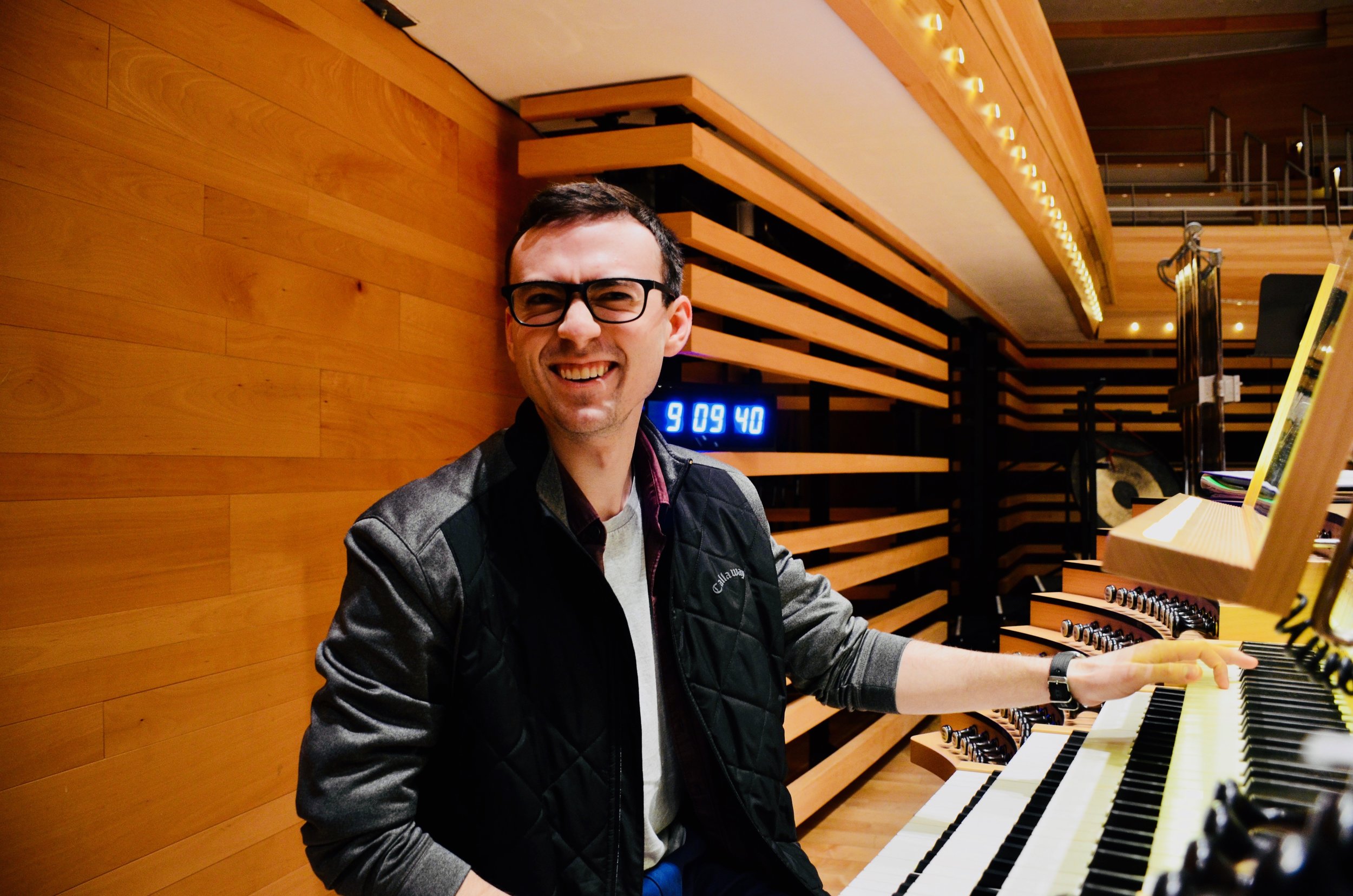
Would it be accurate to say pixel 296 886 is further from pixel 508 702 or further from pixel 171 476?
pixel 508 702

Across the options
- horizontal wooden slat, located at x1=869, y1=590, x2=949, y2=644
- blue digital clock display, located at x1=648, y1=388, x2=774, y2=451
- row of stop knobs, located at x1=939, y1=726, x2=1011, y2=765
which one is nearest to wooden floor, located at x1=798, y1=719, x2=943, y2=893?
row of stop knobs, located at x1=939, y1=726, x2=1011, y2=765

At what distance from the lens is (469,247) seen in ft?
8.79

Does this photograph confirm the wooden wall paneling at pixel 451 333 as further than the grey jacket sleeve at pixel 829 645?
Yes

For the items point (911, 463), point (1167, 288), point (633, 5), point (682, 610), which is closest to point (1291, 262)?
point (1167, 288)

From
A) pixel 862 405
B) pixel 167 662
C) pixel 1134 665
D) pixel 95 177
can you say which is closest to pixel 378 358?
pixel 95 177

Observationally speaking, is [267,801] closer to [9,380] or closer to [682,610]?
[9,380]

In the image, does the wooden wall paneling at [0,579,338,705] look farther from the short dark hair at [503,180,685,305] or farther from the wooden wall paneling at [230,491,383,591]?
the short dark hair at [503,180,685,305]

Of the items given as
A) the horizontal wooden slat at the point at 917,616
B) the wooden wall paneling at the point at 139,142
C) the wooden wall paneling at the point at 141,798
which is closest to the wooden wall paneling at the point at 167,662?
the wooden wall paneling at the point at 141,798

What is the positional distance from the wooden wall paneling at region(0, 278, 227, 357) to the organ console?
5.14ft

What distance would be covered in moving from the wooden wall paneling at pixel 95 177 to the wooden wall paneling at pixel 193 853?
3.99 feet

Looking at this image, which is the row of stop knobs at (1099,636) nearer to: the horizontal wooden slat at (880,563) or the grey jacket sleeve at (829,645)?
the horizontal wooden slat at (880,563)

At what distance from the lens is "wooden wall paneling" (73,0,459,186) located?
1772 millimetres

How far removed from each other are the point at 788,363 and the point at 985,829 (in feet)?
7.67

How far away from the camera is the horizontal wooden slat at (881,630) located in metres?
3.34
